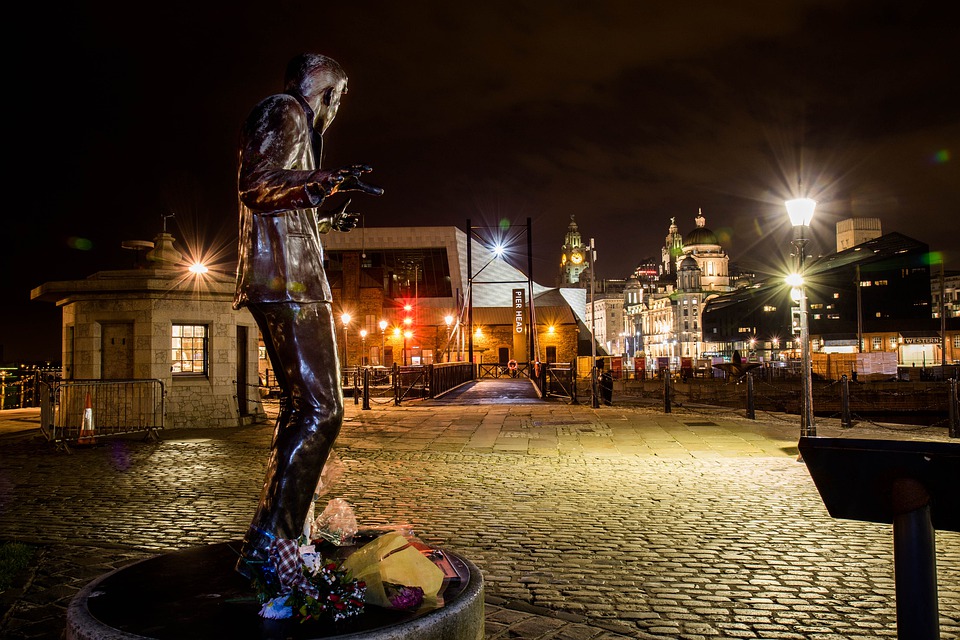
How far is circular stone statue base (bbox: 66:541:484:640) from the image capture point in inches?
Result: 92.2

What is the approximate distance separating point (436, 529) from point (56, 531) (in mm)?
3024

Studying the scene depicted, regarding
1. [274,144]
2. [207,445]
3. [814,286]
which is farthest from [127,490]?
[814,286]

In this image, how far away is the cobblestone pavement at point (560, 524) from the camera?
359 cm

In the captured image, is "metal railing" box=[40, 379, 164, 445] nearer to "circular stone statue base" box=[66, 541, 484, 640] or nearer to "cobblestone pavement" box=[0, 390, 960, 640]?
"cobblestone pavement" box=[0, 390, 960, 640]

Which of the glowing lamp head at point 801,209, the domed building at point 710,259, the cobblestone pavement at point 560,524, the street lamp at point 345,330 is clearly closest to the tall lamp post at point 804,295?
the glowing lamp head at point 801,209

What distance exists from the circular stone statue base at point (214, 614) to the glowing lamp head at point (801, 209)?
9.45m

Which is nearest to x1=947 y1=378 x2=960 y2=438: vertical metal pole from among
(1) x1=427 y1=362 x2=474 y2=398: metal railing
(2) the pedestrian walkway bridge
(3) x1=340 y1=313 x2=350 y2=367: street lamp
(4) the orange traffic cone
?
(2) the pedestrian walkway bridge

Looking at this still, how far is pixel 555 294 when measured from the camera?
182 ft

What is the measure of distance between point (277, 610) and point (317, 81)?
2441 mm

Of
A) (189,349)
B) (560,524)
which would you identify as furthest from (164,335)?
(560,524)

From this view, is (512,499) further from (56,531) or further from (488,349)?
(488,349)

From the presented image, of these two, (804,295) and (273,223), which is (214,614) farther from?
(804,295)

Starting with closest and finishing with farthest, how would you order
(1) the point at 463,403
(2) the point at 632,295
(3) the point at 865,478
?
(3) the point at 865,478
(1) the point at 463,403
(2) the point at 632,295

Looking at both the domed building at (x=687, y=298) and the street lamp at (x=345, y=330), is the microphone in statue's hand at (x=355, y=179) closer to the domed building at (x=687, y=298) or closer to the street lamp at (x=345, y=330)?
the street lamp at (x=345, y=330)
